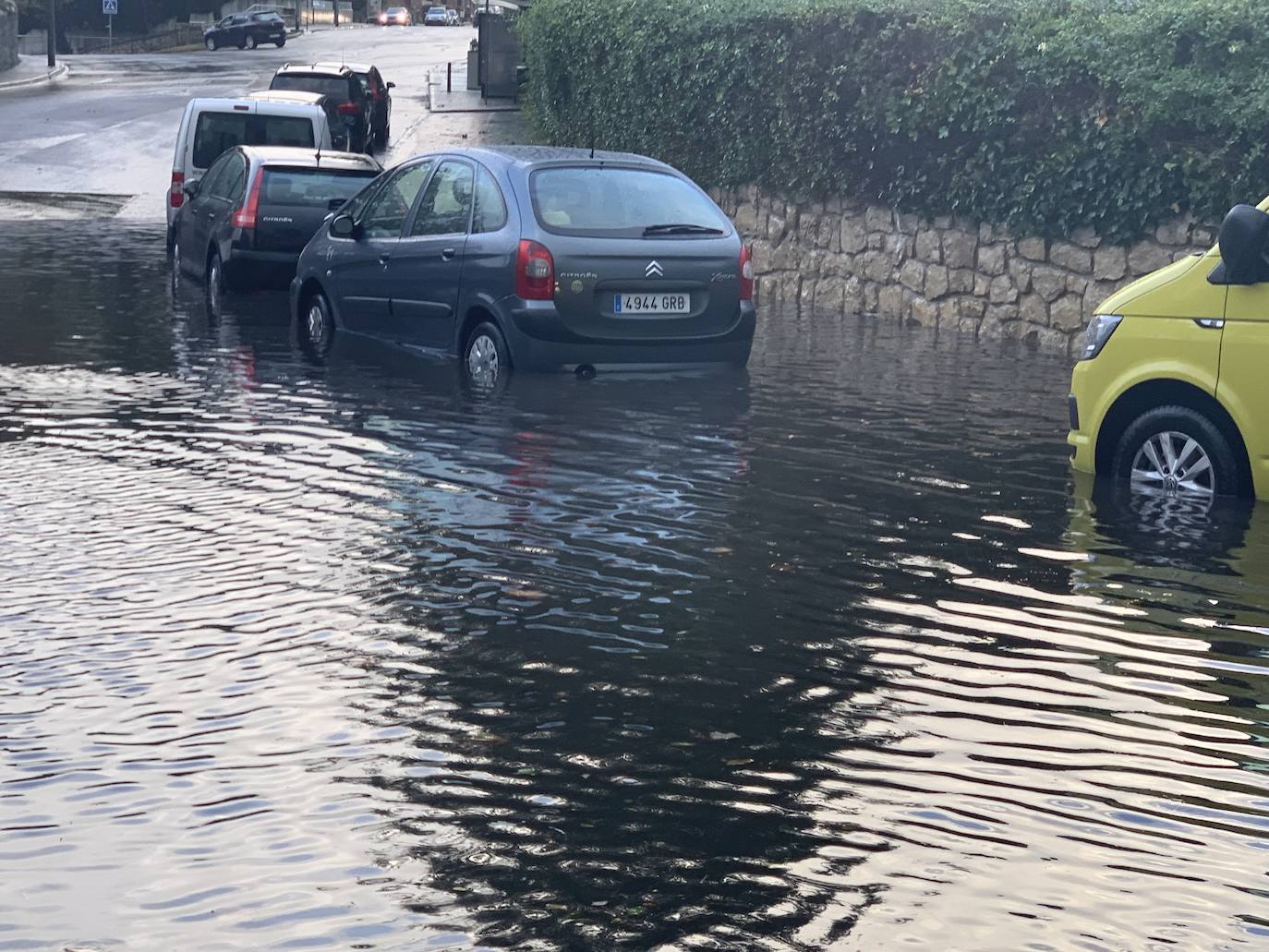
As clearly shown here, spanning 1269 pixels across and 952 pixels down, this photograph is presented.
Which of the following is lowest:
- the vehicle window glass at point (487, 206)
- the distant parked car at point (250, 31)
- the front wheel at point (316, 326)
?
the front wheel at point (316, 326)

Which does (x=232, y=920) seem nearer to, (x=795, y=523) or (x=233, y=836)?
(x=233, y=836)

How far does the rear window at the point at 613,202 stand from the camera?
1225 centimetres

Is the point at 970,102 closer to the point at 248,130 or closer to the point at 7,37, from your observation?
the point at 248,130

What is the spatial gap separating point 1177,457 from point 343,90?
30.2 metres

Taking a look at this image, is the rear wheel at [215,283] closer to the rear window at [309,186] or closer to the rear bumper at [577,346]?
the rear window at [309,186]

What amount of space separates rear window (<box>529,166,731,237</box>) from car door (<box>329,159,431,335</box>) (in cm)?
158

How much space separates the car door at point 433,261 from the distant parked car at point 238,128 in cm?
935

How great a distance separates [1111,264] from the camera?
52.2 feet

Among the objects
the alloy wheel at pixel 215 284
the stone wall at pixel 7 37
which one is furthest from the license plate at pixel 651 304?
the stone wall at pixel 7 37

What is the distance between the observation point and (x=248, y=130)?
23031 millimetres

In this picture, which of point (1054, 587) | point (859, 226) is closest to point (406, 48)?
point (859, 226)

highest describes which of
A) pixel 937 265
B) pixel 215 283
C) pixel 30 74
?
pixel 30 74

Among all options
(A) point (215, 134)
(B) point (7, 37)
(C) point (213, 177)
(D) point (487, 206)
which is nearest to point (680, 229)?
(D) point (487, 206)

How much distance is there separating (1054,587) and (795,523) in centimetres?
146
